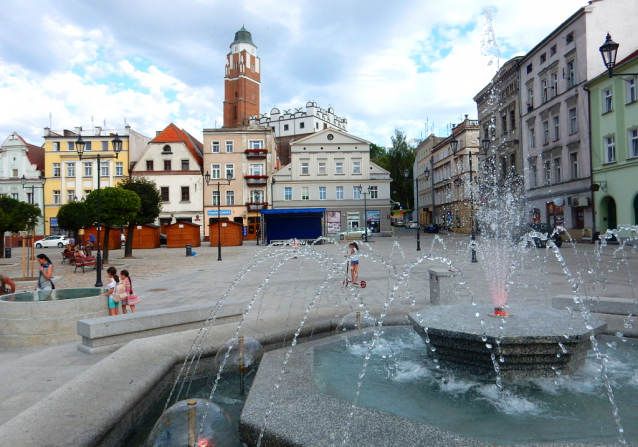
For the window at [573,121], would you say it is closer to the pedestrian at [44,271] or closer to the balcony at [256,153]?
the balcony at [256,153]

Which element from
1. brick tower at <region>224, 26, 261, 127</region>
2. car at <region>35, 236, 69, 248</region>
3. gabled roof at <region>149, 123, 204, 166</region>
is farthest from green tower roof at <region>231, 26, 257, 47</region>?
car at <region>35, 236, 69, 248</region>

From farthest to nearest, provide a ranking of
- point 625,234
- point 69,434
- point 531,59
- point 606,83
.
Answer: point 531,59 < point 606,83 < point 625,234 < point 69,434

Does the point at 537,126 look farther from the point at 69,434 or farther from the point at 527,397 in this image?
the point at 69,434

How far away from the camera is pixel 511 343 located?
14.5 ft

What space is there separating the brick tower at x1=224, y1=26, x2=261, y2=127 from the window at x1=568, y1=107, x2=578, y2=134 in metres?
52.4

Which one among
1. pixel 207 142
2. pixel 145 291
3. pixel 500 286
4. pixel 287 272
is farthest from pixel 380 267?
pixel 207 142

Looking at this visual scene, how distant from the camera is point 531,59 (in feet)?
122

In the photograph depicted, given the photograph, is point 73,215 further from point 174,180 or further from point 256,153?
point 256,153

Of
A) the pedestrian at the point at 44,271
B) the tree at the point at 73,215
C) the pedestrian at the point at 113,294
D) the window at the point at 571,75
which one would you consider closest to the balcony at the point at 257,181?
the tree at the point at 73,215

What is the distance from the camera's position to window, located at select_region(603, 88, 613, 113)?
92.2 feet

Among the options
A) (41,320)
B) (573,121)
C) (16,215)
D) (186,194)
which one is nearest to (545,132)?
(573,121)

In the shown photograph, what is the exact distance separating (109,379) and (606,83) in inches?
1290

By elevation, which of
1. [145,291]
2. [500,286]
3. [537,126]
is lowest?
[145,291]

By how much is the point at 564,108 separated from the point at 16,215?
3547cm
